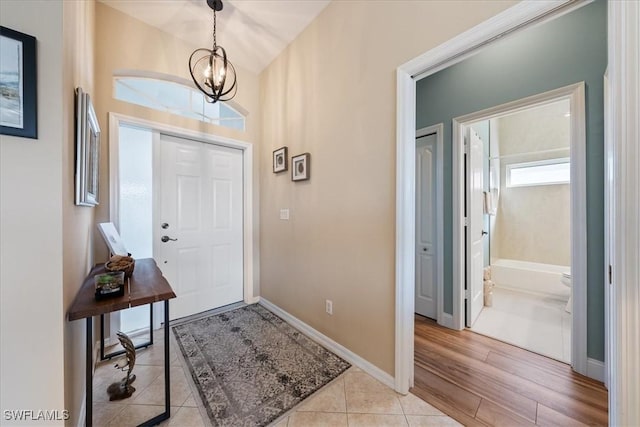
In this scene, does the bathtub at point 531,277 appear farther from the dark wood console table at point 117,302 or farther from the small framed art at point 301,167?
the dark wood console table at point 117,302

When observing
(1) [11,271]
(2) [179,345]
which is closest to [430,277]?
(2) [179,345]

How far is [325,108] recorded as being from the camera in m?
2.17

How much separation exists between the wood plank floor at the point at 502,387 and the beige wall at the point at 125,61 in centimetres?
294

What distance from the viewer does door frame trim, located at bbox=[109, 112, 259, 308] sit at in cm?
212

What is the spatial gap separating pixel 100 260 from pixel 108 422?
4.31ft

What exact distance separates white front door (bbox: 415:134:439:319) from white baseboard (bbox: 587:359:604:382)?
113cm

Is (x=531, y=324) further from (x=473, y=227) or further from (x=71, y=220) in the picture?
(x=71, y=220)

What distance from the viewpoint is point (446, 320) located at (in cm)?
251

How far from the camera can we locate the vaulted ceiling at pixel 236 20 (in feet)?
6.84

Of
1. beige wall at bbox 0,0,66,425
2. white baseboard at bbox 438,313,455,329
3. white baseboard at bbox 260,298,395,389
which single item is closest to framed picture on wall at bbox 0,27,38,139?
beige wall at bbox 0,0,66,425

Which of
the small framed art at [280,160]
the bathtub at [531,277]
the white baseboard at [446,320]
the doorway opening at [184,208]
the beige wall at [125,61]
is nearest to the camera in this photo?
the beige wall at [125,61]

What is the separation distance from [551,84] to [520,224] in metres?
3.18

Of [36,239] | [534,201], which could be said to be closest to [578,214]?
[534,201]

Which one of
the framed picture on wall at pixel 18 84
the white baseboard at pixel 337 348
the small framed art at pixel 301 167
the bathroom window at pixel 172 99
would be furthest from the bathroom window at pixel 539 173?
the framed picture on wall at pixel 18 84
